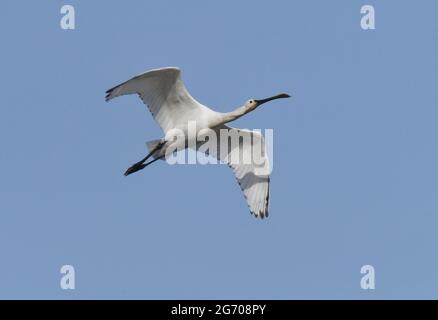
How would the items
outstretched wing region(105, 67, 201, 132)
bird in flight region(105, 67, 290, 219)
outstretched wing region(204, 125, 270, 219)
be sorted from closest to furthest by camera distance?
outstretched wing region(105, 67, 201, 132) → bird in flight region(105, 67, 290, 219) → outstretched wing region(204, 125, 270, 219)

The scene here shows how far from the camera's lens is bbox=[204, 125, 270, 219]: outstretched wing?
30.4 metres

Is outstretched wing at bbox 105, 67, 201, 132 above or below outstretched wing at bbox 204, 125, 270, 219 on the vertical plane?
above

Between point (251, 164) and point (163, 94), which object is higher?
point (163, 94)

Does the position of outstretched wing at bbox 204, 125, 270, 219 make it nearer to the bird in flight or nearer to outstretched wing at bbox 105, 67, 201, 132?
the bird in flight

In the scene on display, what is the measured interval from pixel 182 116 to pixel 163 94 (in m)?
0.64

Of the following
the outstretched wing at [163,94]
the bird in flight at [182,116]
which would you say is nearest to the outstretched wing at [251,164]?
the bird in flight at [182,116]

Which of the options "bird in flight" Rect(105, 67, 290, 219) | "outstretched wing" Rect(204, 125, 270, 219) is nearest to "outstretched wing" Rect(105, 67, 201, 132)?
"bird in flight" Rect(105, 67, 290, 219)

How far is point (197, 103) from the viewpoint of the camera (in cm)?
2942

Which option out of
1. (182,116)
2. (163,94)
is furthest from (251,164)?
(163,94)

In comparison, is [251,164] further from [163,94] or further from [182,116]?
[163,94]

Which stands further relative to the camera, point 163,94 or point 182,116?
point 182,116

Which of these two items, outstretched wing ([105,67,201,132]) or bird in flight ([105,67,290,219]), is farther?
bird in flight ([105,67,290,219])

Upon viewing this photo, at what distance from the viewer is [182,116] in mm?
29578
